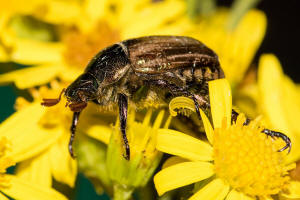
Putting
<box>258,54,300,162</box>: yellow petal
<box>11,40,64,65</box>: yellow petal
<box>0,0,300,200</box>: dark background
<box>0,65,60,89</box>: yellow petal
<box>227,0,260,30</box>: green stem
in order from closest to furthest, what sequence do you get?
<box>0,65,60,89</box>: yellow petal, <box>258,54,300,162</box>: yellow petal, <box>11,40,64,65</box>: yellow petal, <box>227,0,260,30</box>: green stem, <box>0,0,300,200</box>: dark background

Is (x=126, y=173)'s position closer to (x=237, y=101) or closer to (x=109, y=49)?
(x=109, y=49)

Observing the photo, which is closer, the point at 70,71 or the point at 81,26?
the point at 70,71

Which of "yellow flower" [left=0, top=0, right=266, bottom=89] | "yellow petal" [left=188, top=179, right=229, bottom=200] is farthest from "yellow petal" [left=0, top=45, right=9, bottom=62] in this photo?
"yellow petal" [left=188, top=179, right=229, bottom=200]

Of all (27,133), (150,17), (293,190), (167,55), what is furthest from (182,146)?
(150,17)

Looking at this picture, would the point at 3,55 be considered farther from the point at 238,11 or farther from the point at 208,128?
the point at 238,11

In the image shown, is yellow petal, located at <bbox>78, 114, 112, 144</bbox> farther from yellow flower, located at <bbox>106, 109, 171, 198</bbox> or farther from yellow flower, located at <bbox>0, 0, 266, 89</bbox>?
yellow flower, located at <bbox>0, 0, 266, 89</bbox>

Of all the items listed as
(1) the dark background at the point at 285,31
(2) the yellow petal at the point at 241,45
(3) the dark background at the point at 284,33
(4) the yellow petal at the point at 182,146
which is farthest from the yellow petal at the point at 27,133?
(1) the dark background at the point at 285,31

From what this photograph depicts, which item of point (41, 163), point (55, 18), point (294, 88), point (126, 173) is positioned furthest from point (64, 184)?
point (294, 88)
